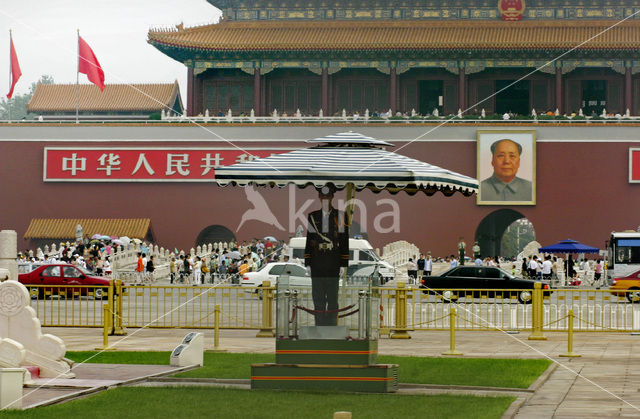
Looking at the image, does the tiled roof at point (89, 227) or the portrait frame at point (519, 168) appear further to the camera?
the tiled roof at point (89, 227)

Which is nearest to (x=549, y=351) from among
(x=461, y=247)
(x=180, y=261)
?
(x=180, y=261)

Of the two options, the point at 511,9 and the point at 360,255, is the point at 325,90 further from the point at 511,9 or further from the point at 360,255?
the point at 360,255

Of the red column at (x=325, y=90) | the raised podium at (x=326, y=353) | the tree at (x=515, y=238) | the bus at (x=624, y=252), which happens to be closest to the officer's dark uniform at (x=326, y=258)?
the raised podium at (x=326, y=353)

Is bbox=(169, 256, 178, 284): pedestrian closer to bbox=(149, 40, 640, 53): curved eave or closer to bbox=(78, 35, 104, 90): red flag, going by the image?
bbox=(78, 35, 104, 90): red flag

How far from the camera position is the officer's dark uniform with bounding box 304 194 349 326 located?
13.9 m

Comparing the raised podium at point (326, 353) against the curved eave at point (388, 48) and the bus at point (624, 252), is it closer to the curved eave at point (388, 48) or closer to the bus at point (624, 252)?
the bus at point (624, 252)

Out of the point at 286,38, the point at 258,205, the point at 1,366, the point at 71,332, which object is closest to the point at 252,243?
the point at 258,205

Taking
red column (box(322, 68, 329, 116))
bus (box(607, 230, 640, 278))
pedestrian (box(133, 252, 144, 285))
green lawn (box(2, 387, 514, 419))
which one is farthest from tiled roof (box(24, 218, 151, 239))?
green lawn (box(2, 387, 514, 419))

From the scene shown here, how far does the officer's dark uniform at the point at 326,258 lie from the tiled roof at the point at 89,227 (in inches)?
1263

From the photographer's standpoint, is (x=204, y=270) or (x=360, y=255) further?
(x=204, y=270)

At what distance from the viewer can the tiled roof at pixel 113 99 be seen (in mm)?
58281

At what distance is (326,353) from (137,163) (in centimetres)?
3429

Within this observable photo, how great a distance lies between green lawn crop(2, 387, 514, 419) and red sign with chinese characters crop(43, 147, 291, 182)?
33.4 meters

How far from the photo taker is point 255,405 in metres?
11.7
